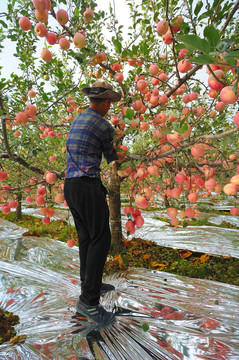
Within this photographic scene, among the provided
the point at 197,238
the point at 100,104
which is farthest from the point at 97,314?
the point at 197,238

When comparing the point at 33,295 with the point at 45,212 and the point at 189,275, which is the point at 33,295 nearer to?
the point at 45,212

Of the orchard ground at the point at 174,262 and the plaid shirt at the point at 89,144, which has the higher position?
the plaid shirt at the point at 89,144

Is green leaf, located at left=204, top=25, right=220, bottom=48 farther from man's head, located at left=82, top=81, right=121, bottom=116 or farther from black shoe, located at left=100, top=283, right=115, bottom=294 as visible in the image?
black shoe, located at left=100, top=283, right=115, bottom=294

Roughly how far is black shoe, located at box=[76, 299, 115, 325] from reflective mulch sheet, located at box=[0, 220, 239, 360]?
49 mm

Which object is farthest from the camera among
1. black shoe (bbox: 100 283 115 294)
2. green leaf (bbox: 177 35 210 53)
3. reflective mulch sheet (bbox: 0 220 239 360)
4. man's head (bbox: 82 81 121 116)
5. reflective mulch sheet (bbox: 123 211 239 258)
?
reflective mulch sheet (bbox: 123 211 239 258)

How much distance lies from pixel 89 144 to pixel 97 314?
4.56 ft

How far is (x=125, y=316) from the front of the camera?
70.5 inches

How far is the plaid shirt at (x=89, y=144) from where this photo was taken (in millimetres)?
1730

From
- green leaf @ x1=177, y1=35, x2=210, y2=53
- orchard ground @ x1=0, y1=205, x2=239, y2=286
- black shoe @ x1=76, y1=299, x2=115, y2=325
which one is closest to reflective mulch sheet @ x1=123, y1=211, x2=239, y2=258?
orchard ground @ x1=0, y1=205, x2=239, y2=286

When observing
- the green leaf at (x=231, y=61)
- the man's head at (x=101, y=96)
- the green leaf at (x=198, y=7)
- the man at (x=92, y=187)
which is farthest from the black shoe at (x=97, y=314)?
the green leaf at (x=198, y=7)

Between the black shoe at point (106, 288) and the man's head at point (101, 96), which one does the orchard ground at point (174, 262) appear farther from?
the man's head at point (101, 96)

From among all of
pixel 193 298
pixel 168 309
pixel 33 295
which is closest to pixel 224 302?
pixel 193 298

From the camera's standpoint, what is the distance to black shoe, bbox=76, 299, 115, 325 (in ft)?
5.49

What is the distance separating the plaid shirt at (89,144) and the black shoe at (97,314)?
1.10 m
